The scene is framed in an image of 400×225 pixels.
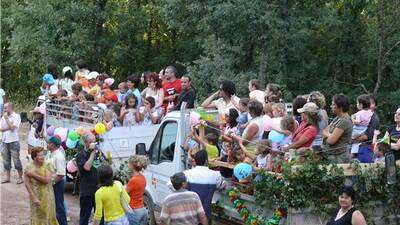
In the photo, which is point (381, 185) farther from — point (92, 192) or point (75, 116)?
point (75, 116)

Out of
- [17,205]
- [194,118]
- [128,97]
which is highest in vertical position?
[128,97]

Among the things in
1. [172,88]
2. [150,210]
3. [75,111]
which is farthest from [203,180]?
[75,111]

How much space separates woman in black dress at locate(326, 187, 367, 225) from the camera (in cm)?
644

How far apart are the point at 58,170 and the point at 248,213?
313cm

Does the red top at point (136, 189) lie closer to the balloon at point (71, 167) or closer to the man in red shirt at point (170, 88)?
the balloon at point (71, 167)

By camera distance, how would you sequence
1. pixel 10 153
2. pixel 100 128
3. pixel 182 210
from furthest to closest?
pixel 10 153 < pixel 100 128 < pixel 182 210

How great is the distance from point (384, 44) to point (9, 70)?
795 inches

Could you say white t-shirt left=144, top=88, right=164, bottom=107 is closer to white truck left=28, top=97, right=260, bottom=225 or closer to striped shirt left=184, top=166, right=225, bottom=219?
white truck left=28, top=97, right=260, bottom=225

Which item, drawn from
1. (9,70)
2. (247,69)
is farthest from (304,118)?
(9,70)

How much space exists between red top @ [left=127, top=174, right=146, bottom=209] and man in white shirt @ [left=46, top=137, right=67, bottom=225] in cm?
146

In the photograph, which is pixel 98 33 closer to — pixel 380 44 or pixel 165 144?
pixel 380 44

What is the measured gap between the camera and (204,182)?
25.9 ft

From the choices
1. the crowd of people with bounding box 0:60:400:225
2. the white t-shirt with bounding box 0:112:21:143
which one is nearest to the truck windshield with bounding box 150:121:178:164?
the crowd of people with bounding box 0:60:400:225

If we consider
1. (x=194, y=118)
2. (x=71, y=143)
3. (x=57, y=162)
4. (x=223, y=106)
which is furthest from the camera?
(x=71, y=143)
